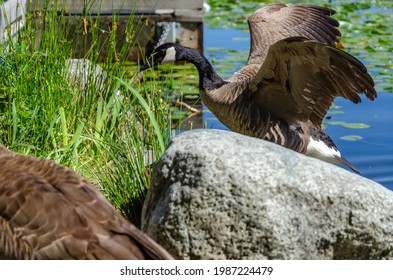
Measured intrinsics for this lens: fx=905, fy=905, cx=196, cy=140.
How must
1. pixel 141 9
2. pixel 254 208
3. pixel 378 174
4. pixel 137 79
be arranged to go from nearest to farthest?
pixel 254 208 → pixel 137 79 → pixel 378 174 → pixel 141 9

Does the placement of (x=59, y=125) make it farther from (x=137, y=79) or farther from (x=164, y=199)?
(x=164, y=199)

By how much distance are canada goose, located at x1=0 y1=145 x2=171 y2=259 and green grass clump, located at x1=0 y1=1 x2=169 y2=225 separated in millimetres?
1394

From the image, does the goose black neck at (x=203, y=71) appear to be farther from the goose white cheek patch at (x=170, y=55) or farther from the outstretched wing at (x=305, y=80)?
the outstretched wing at (x=305, y=80)

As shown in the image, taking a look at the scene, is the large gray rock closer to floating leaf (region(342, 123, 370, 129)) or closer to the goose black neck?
the goose black neck

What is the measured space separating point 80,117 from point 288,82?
1.72 meters

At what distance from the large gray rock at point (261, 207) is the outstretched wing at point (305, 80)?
1.61 meters

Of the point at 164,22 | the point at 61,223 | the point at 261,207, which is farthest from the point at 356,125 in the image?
the point at 61,223

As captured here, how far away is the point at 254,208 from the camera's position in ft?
15.2

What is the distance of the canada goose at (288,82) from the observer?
6566mm

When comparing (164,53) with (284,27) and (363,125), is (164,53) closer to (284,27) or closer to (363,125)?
(284,27)

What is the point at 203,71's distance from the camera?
8.09m

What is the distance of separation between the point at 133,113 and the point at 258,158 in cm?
200

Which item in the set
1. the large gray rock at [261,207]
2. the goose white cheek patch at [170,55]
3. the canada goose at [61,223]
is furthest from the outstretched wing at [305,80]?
the canada goose at [61,223]

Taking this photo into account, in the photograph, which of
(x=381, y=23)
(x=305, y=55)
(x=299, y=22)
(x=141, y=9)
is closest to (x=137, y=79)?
(x=305, y=55)
